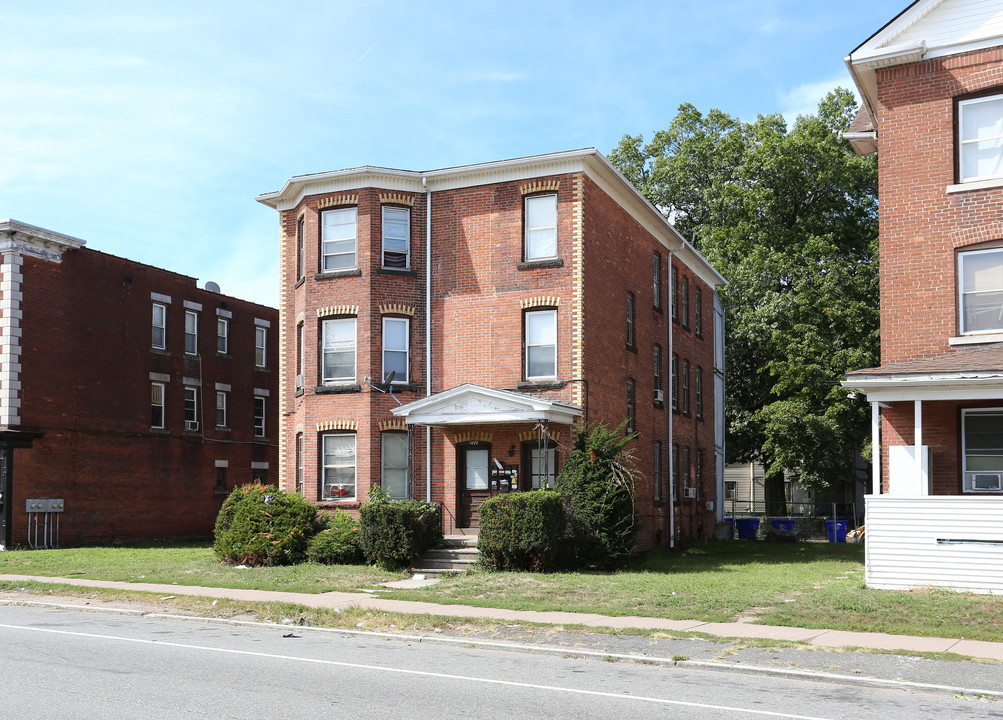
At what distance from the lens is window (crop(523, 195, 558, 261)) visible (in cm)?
2514

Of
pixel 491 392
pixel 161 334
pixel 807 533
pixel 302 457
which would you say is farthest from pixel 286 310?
pixel 807 533

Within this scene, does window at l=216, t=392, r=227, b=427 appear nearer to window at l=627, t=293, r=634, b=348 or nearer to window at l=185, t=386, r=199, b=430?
window at l=185, t=386, r=199, b=430

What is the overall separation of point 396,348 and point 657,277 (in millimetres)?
9859

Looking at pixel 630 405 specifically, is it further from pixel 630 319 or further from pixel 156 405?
pixel 156 405

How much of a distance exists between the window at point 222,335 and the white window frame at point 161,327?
284 cm

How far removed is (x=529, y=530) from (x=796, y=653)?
9198mm

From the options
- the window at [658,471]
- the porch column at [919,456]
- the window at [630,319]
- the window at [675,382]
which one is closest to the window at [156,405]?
the window at [630,319]

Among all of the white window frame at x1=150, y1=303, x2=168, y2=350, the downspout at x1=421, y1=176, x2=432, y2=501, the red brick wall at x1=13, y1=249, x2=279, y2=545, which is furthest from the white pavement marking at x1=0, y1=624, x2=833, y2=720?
the white window frame at x1=150, y1=303, x2=168, y2=350

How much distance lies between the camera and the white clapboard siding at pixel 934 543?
16.7 meters

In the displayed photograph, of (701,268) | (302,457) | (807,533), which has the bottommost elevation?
(807,533)

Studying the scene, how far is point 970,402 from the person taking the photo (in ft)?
61.3

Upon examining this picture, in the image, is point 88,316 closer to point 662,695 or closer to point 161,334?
point 161,334

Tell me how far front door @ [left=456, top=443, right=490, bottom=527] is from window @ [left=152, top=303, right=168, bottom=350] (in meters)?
15.9

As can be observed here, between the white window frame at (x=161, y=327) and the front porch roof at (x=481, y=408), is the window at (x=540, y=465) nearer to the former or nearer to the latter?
the front porch roof at (x=481, y=408)
